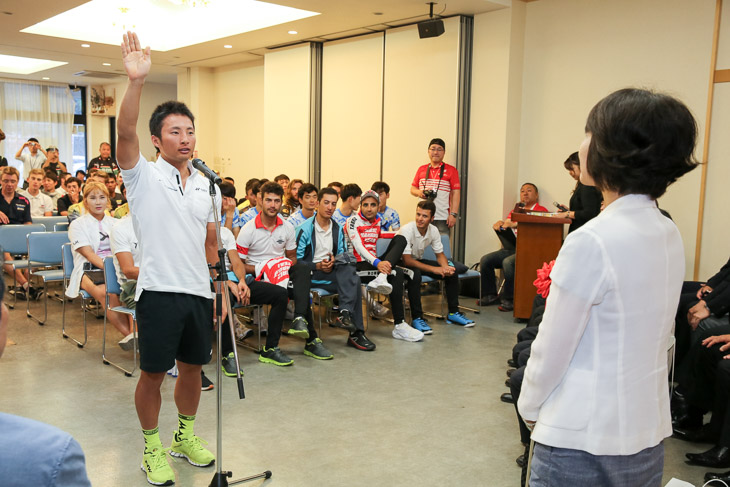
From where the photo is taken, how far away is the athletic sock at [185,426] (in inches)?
119

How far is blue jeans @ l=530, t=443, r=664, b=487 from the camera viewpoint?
1.28 metres

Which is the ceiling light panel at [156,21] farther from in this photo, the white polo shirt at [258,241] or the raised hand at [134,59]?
the raised hand at [134,59]

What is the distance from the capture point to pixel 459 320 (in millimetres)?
6059

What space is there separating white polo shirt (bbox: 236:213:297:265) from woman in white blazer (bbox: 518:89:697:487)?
4.01 meters

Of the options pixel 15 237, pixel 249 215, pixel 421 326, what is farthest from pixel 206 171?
pixel 15 237

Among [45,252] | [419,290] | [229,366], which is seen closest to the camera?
[229,366]

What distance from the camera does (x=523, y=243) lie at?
6.04 m

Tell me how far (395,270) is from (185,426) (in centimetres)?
294

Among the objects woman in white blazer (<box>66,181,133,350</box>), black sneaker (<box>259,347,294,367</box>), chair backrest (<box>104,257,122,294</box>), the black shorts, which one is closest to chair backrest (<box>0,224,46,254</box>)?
woman in white blazer (<box>66,181,133,350</box>)

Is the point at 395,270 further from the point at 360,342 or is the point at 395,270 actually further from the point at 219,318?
the point at 219,318

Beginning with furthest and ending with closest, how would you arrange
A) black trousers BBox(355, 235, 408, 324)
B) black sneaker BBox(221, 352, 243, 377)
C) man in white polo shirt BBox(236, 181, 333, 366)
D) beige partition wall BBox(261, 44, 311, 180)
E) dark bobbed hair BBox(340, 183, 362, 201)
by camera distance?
beige partition wall BBox(261, 44, 311, 180) < dark bobbed hair BBox(340, 183, 362, 201) < black trousers BBox(355, 235, 408, 324) < man in white polo shirt BBox(236, 181, 333, 366) < black sneaker BBox(221, 352, 243, 377)

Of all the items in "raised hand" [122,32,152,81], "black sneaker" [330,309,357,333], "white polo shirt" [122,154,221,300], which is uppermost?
"raised hand" [122,32,152,81]

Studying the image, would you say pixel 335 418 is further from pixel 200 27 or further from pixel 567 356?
pixel 200 27

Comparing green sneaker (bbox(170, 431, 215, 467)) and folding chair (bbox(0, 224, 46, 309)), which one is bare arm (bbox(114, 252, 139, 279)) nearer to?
green sneaker (bbox(170, 431, 215, 467))
